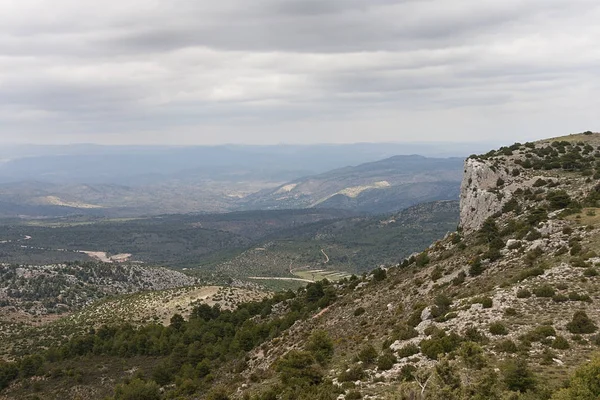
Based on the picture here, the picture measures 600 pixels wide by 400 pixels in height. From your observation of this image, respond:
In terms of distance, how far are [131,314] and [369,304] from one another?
217 feet

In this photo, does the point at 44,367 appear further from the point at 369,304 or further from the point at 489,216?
the point at 489,216

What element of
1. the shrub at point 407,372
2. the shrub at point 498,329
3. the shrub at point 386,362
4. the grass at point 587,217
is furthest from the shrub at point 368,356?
the grass at point 587,217

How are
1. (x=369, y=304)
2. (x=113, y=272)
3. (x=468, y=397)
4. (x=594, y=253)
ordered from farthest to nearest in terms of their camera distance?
1. (x=113, y=272)
2. (x=369, y=304)
3. (x=594, y=253)
4. (x=468, y=397)

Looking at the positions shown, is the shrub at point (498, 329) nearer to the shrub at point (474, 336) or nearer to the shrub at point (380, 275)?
the shrub at point (474, 336)

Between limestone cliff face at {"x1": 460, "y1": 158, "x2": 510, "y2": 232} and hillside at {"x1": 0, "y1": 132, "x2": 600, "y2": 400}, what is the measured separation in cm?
20

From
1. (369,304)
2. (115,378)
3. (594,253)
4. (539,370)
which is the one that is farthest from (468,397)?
(115,378)

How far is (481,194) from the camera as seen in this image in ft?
197

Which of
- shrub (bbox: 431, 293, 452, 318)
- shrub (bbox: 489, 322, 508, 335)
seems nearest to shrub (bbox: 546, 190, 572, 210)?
shrub (bbox: 431, 293, 452, 318)

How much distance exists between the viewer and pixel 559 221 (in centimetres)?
4397

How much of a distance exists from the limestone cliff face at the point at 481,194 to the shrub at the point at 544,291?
2665cm

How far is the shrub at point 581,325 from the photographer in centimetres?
2675

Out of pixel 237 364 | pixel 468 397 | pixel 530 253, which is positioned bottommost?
pixel 237 364

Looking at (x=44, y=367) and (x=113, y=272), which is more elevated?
(x=44, y=367)

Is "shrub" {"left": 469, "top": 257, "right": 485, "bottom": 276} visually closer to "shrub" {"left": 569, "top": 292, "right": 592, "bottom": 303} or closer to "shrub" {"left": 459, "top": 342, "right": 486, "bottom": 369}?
"shrub" {"left": 569, "top": 292, "right": 592, "bottom": 303}
